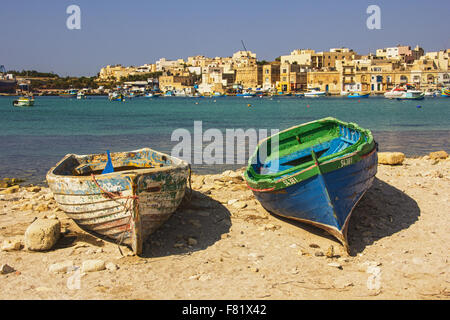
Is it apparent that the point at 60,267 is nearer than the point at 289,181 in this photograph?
Yes

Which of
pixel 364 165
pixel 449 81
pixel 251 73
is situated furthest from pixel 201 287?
pixel 251 73

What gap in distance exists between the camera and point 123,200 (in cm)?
697

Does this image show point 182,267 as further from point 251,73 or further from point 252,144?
point 251,73

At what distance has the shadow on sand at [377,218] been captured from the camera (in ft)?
25.0

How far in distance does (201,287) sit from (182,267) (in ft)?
2.29

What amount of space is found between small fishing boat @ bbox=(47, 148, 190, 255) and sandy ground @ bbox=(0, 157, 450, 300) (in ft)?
1.06

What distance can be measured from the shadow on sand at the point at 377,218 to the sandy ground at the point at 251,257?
0.06ft

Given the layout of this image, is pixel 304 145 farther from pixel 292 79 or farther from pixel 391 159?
pixel 292 79

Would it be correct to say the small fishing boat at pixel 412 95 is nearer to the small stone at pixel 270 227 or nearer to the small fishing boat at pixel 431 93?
the small fishing boat at pixel 431 93

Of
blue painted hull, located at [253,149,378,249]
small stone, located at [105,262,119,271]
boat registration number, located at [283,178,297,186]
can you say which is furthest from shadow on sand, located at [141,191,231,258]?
boat registration number, located at [283,178,297,186]

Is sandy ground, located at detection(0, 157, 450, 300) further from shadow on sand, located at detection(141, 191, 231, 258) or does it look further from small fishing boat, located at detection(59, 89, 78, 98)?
small fishing boat, located at detection(59, 89, 78, 98)

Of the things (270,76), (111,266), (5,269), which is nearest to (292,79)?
(270,76)

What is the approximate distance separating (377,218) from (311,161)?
165 centimetres

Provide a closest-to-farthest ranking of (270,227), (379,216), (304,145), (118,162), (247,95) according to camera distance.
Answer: (270,227)
(379,216)
(118,162)
(304,145)
(247,95)
